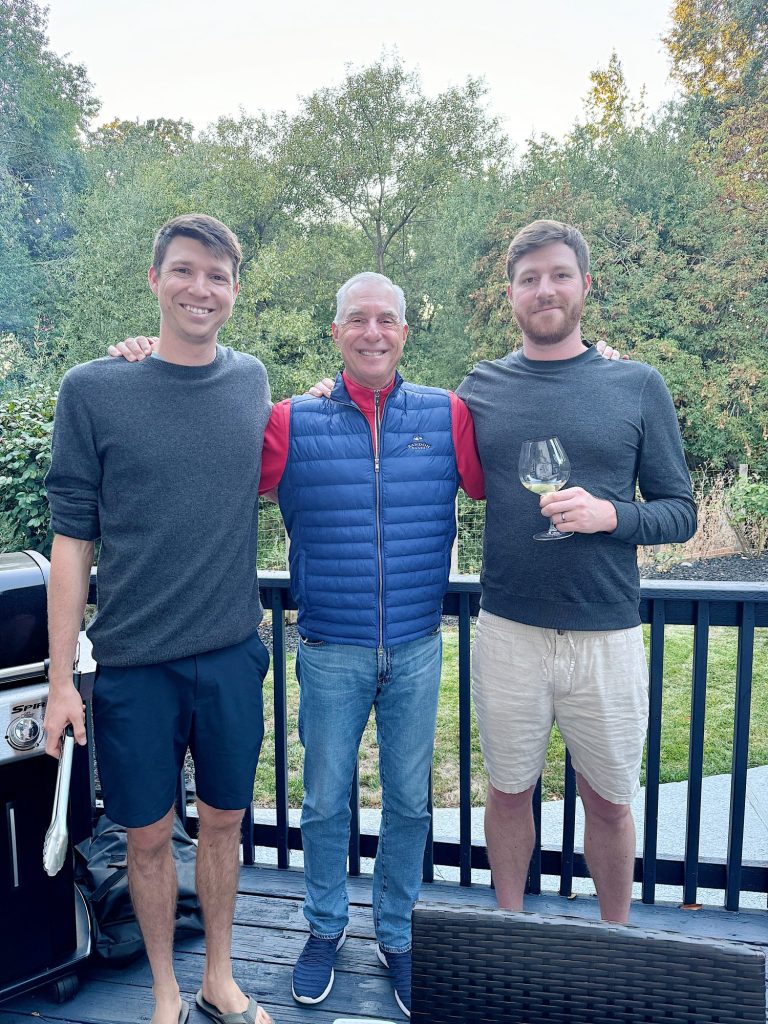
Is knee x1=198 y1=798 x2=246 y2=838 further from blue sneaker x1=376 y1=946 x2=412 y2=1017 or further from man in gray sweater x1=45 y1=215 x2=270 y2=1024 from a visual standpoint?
blue sneaker x1=376 y1=946 x2=412 y2=1017

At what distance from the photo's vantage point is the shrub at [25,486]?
4348 mm

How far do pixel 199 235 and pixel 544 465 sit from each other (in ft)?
2.91

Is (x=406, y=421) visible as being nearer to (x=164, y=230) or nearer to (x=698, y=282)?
(x=164, y=230)

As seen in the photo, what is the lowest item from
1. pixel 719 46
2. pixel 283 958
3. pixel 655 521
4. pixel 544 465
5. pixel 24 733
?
pixel 283 958

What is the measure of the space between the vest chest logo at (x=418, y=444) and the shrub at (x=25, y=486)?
3211mm

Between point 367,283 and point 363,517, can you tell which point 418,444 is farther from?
point 367,283

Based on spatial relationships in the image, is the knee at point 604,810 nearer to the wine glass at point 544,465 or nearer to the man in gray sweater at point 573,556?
the man in gray sweater at point 573,556

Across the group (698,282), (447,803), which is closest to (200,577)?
(447,803)

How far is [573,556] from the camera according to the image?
1.71m

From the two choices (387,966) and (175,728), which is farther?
(387,966)

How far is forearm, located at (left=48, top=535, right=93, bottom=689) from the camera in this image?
1575 mm

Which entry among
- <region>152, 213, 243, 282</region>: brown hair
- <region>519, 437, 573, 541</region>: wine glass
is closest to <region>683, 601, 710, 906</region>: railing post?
<region>519, 437, 573, 541</region>: wine glass

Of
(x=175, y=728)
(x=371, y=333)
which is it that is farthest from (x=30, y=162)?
(x=175, y=728)

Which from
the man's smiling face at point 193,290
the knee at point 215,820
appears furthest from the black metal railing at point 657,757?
the man's smiling face at point 193,290
